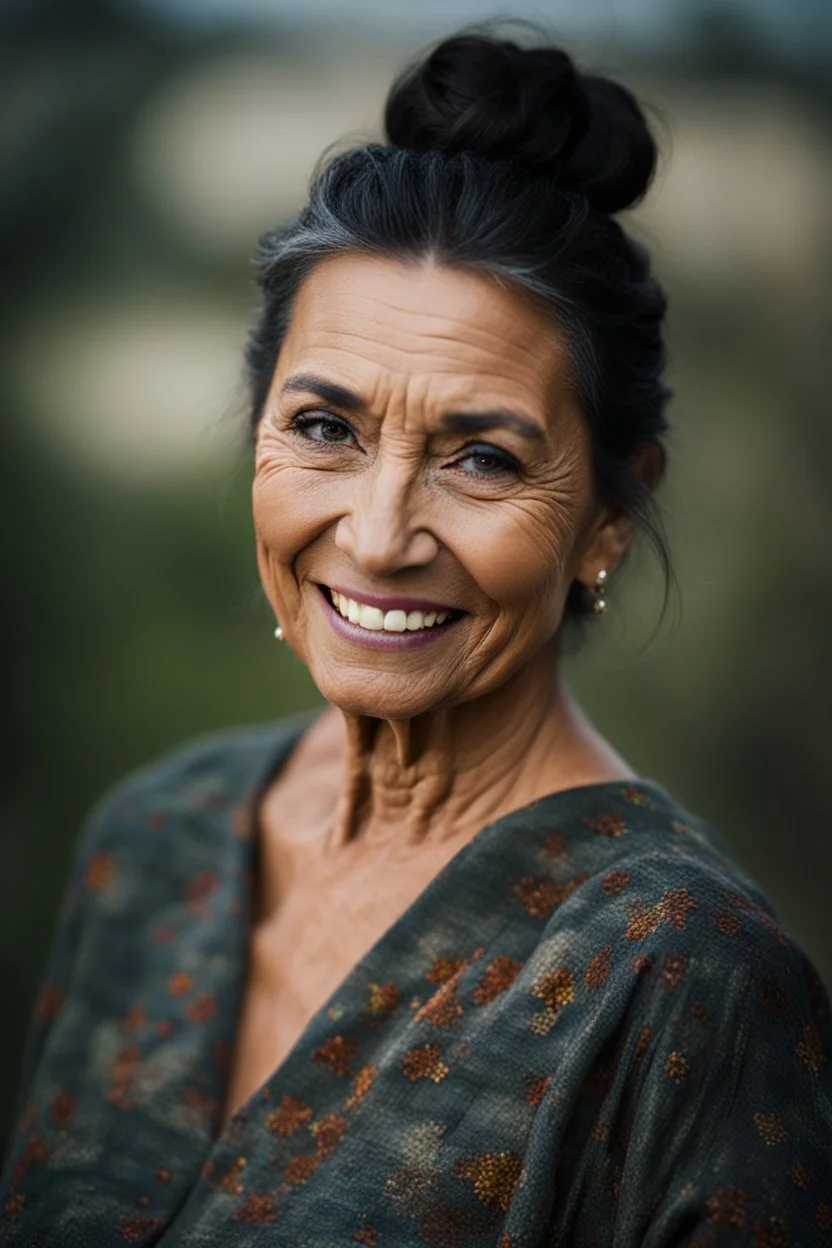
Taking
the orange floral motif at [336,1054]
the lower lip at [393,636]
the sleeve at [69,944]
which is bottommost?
the sleeve at [69,944]

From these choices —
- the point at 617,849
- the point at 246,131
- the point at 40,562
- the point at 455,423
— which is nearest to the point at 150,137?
the point at 246,131

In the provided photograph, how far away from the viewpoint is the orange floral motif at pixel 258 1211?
1.87 meters

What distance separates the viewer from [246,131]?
4.71 meters

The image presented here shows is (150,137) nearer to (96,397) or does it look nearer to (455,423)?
(96,397)

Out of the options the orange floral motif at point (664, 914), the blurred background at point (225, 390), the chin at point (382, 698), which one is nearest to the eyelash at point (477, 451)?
the chin at point (382, 698)

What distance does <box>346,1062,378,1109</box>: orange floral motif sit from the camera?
1908 mm

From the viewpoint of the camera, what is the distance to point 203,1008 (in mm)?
2309

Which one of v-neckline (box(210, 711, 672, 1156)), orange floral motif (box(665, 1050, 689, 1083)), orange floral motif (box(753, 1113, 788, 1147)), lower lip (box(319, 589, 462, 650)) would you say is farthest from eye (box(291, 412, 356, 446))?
orange floral motif (box(753, 1113, 788, 1147))

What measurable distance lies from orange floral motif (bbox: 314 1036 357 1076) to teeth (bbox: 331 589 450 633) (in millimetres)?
615

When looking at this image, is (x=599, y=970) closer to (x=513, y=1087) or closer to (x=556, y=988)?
(x=556, y=988)

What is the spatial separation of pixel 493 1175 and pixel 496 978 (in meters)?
0.27

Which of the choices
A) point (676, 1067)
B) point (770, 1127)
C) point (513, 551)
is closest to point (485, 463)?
point (513, 551)

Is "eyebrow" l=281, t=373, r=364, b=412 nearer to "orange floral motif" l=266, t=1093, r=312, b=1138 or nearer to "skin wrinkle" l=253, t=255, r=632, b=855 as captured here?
"skin wrinkle" l=253, t=255, r=632, b=855

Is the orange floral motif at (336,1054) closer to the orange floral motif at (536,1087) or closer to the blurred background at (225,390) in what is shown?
the orange floral motif at (536,1087)
